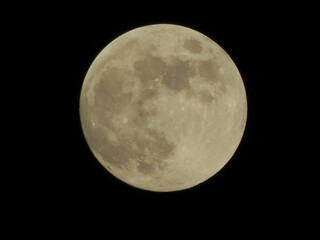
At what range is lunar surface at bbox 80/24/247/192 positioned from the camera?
477cm

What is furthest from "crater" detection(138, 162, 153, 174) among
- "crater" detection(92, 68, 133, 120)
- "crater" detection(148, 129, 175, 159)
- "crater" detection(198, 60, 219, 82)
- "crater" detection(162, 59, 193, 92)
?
"crater" detection(198, 60, 219, 82)

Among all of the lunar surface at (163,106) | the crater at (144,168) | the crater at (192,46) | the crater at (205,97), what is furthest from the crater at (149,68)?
the crater at (144,168)

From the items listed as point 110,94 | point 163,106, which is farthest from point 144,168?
point 110,94

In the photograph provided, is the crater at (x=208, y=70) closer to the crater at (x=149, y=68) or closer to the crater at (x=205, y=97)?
the crater at (x=205, y=97)

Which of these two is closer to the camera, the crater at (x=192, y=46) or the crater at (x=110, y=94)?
the crater at (x=110, y=94)

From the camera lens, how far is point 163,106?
186 inches

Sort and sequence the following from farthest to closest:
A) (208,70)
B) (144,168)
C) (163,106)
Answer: (144,168) → (208,70) → (163,106)

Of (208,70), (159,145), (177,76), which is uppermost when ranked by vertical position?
(208,70)

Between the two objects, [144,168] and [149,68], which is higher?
[149,68]

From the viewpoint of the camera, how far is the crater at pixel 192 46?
5.04 metres

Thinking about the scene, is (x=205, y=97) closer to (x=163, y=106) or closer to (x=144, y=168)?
(x=163, y=106)

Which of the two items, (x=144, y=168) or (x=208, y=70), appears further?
(x=144, y=168)

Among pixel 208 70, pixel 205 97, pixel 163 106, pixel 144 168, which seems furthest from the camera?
pixel 144 168

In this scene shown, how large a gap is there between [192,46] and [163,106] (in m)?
0.87
